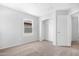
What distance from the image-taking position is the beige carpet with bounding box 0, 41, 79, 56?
270 cm

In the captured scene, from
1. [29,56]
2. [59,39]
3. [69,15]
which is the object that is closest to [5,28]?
[29,56]

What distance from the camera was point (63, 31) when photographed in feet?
10.8

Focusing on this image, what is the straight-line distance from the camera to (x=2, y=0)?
2324mm

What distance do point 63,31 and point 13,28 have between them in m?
1.67

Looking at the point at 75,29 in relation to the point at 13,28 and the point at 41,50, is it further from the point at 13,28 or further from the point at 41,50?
the point at 13,28

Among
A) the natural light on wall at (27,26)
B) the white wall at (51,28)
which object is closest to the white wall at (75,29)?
the white wall at (51,28)

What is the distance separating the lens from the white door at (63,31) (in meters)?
3.04

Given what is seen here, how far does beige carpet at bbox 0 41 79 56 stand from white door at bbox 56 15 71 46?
0.63ft

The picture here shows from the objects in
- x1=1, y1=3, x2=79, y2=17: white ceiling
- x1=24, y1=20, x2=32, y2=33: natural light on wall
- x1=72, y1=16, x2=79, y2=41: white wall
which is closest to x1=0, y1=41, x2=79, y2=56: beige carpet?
x1=72, y1=16, x2=79, y2=41: white wall

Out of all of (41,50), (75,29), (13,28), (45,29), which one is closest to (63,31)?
(75,29)

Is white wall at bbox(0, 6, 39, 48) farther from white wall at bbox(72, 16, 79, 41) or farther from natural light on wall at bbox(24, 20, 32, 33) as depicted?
white wall at bbox(72, 16, 79, 41)

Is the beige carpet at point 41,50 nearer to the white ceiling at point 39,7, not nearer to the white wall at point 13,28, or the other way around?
the white wall at point 13,28

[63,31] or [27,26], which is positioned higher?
[27,26]

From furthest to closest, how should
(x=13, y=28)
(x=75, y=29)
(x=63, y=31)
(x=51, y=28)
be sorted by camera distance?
(x=63, y=31)
(x=51, y=28)
(x=13, y=28)
(x=75, y=29)
